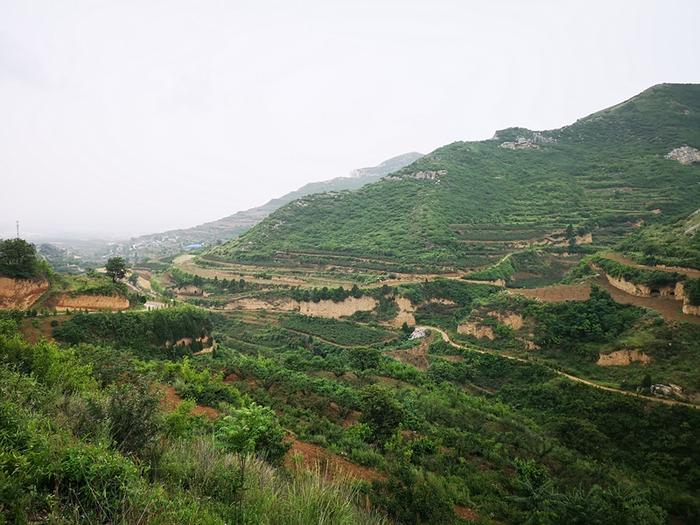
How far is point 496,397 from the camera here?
2530cm

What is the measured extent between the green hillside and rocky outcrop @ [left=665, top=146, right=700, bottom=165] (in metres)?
1.95

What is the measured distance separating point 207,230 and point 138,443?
192 meters

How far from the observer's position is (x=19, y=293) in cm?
2428

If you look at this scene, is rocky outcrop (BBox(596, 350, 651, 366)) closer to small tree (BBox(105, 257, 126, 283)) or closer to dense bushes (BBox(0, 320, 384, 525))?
dense bushes (BBox(0, 320, 384, 525))

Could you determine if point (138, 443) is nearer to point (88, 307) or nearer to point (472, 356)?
point (88, 307)

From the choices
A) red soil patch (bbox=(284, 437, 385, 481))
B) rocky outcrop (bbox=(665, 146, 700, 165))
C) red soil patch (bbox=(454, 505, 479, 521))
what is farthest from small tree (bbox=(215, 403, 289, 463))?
rocky outcrop (bbox=(665, 146, 700, 165))

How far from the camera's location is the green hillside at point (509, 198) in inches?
2114

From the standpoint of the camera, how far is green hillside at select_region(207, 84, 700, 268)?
53.7 m

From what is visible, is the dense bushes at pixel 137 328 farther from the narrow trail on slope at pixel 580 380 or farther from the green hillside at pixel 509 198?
the green hillside at pixel 509 198

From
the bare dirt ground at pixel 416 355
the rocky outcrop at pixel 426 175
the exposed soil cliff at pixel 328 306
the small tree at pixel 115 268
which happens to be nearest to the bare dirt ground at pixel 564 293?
the bare dirt ground at pixel 416 355

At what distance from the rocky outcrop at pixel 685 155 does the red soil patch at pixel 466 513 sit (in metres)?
78.5

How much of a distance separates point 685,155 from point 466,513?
8088 cm

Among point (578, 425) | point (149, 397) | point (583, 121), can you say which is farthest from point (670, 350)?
point (583, 121)

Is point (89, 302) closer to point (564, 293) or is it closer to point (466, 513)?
point (466, 513)
